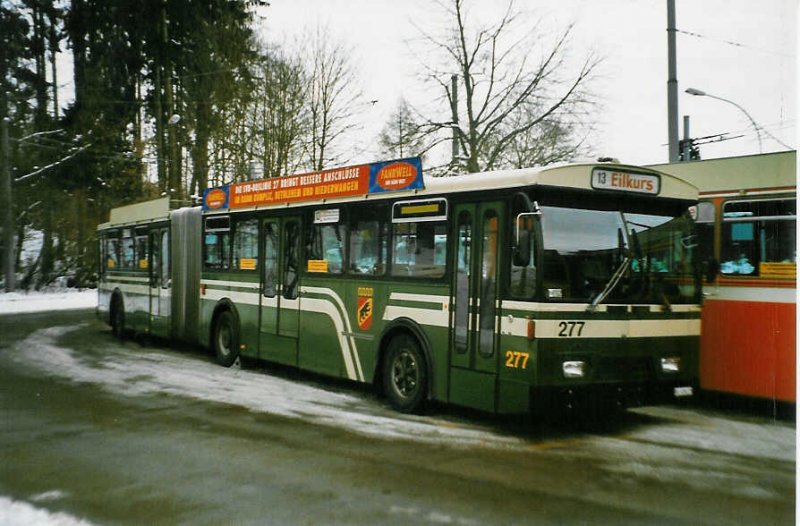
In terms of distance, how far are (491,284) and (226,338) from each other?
7.14 m

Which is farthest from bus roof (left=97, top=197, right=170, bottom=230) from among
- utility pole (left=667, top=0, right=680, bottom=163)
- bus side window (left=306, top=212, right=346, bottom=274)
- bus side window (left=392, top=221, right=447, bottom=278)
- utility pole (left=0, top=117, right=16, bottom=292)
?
utility pole (left=0, top=117, right=16, bottom=292)

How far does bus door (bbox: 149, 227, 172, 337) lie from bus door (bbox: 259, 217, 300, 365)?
4.43m

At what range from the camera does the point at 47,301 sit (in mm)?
34438

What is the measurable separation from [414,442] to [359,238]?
3453mm

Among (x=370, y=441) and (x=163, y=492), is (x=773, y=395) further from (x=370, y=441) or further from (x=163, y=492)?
(x=163, y=492)

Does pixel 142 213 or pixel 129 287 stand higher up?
pixel 142 213

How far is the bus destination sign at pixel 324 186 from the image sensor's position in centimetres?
1011

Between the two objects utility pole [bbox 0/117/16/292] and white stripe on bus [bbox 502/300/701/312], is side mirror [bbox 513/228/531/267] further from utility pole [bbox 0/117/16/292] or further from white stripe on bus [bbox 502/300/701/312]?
utility pole [bbox 0/117/16/292]

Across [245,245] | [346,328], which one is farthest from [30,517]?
[245,245]

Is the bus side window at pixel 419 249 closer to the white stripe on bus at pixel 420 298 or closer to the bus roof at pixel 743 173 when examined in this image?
the white stripe on bus at pixel 420 298

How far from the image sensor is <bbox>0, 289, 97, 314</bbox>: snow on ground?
31.4 meters

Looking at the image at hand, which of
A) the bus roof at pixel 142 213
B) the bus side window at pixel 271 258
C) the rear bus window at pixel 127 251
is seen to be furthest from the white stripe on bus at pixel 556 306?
the rear bus window at pixel 127 251

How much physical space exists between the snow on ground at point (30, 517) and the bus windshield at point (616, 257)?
15.0 feet

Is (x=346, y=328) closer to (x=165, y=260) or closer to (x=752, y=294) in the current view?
(x=752, y=294)
